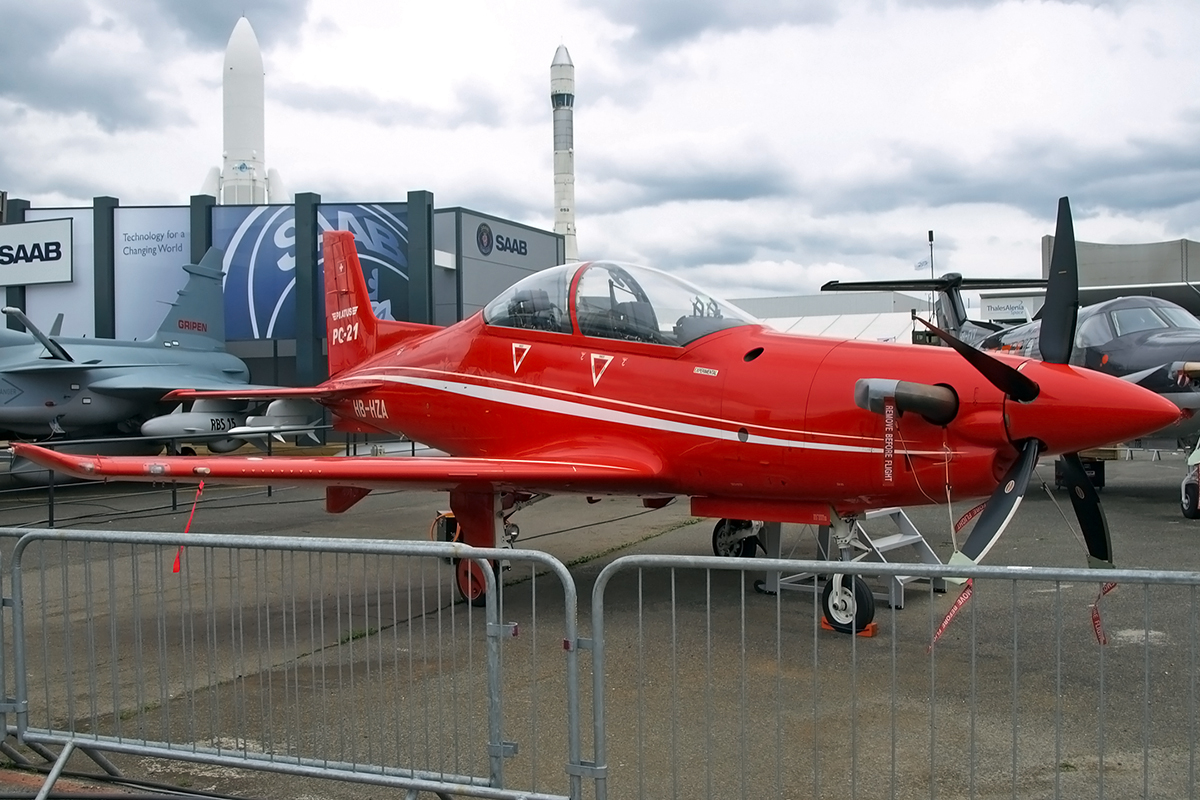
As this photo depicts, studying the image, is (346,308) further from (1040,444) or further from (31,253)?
(31,253)

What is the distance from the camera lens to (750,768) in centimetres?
367

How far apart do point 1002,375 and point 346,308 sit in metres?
8.18

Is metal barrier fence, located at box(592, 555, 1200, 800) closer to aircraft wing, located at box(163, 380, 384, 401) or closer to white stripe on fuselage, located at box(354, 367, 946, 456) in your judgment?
white stripe on fuselage, located at box(354, 367, 946, 456)

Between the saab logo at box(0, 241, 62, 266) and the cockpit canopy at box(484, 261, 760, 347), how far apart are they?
26.1 metres

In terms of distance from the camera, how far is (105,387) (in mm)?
17281

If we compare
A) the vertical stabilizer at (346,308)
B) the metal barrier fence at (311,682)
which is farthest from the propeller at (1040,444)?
the vertical stabilizer at (346,308)

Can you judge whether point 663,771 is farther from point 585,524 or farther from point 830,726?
point 585,524

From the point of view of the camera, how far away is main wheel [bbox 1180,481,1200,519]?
1035cm

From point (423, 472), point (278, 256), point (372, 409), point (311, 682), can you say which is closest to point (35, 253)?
point (278, 256)

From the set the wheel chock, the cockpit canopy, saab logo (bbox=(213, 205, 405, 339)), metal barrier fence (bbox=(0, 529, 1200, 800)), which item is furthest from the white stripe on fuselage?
saab logo (bbox=(213, 205, 405, 339))

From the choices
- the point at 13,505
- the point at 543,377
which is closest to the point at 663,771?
the point at 543,377

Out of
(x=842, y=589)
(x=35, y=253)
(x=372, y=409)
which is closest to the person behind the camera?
(x=842, y=589)

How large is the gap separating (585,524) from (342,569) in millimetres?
3531

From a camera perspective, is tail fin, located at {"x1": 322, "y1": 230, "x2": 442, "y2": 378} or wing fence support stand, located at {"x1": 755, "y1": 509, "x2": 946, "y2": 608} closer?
wing fence support stand, located at {"x1": 755, "y1": 509, "x2": 946, "y2": 608}
